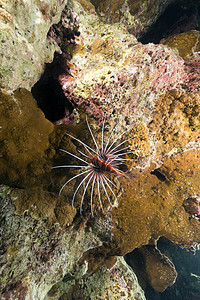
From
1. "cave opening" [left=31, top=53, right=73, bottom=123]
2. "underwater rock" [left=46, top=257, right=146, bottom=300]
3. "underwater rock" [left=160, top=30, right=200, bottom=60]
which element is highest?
"underwater rock" [left=160, top=30, right=200, bottom=60]

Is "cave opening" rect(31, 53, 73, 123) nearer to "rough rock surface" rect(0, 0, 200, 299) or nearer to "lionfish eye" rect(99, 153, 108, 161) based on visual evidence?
"rough rock surface" rect(0, 0, 200, 299)

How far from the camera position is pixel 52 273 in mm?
2578

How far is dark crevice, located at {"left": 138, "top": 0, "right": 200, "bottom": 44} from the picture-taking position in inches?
182

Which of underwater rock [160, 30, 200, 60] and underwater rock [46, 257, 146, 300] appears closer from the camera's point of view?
underwater rock [160, 30, 200, 60]

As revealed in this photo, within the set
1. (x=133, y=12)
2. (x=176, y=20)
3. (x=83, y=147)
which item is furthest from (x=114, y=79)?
(x=176, y=20)

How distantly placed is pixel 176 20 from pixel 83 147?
610 cm

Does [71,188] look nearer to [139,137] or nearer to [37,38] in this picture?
[139,137]

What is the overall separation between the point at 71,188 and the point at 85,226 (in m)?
0.99

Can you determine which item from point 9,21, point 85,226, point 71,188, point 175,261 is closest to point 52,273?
point 85,226

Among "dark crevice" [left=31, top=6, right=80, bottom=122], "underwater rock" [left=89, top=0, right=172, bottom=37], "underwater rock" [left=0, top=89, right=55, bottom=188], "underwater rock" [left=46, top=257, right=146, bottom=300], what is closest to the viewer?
"underwater rock" [left=0, top=89, right=55, bottom=188]

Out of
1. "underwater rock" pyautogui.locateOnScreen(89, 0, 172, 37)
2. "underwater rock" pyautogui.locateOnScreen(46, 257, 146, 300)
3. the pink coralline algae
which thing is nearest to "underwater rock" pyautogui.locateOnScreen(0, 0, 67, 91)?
the pink coralline algae

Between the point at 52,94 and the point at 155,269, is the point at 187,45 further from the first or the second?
the point at 155,269

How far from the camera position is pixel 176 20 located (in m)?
4.94

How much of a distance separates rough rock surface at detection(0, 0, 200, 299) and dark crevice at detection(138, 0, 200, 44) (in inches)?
127
